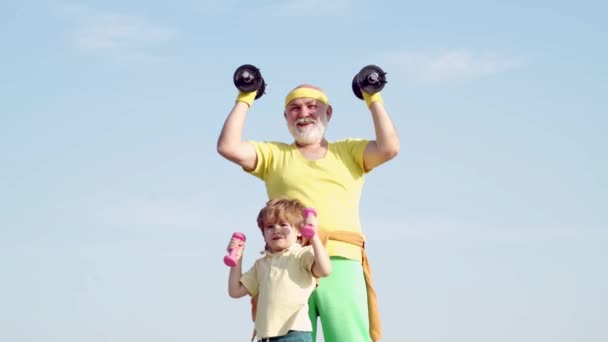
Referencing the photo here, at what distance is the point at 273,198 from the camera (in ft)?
21.2

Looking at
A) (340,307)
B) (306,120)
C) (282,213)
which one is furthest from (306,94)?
(340,307)

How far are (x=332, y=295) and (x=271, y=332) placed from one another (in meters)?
0.54

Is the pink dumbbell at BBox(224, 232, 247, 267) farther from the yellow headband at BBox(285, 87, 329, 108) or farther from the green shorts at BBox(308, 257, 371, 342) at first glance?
the yellow headband at BBox(285, 87, 329, 108)

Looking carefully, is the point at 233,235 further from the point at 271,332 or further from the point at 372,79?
the point at 372,79

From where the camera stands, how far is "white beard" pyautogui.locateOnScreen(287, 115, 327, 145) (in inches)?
264

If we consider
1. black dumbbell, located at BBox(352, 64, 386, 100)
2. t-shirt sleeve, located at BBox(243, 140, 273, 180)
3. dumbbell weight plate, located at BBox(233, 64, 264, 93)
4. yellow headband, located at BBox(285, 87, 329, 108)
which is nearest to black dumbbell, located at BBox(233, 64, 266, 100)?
dumbbell weight plate, located at BBox(233, 64, 264, 93)

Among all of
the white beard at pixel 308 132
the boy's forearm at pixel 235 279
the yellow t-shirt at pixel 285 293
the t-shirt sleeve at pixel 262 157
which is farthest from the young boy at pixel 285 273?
the white beard at pixel 308 132

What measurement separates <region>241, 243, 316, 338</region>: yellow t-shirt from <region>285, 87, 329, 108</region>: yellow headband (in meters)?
1.20

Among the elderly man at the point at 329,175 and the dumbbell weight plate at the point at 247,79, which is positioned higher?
the dumbbell weight plate at the point at 247,79

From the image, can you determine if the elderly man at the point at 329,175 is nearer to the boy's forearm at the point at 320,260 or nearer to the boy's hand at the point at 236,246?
the boy's forearm at the point at 320,260

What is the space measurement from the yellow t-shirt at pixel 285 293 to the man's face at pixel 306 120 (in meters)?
0.96

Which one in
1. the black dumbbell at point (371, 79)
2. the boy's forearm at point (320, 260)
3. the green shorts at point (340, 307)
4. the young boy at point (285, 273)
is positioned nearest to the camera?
the boy's forearm at point (320, 260)

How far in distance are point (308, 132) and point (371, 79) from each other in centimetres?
56

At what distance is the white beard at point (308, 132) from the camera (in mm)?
6703
